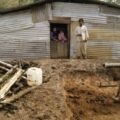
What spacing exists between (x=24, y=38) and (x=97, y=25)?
393cm

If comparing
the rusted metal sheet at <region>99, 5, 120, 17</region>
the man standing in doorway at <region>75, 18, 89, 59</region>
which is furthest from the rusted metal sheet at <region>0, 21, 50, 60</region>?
the rusted metal sheet at <region>99, 5, 120, 17</region>

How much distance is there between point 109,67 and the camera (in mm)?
15336

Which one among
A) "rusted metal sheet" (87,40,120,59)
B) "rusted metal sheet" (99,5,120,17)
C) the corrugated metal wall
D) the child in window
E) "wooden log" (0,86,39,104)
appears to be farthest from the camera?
"rusted metal sheet" (99,5,120,17)

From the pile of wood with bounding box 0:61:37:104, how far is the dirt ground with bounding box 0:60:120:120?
189 millimetres

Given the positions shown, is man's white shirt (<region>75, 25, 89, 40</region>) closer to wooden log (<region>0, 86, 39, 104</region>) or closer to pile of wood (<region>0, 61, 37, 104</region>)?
pile of wood (<region>0, 61, 37, 104</region>)

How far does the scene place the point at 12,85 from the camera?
11.6 meters

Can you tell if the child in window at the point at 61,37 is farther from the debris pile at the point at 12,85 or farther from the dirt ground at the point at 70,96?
the debris pile at the point at 12,85

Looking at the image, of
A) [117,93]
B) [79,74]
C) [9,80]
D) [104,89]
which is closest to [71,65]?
A: [79,74]

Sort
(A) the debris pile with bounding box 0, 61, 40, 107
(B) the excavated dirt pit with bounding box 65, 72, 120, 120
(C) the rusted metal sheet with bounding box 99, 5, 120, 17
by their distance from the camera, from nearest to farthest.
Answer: (A) the debris pile with bounding box 0, 61, 40, 107 < (B) the excavated dirt pit with bounding box 65, 72, 120, 120 < (C) the rusted metal sheet with bounding box 99, 5, 120, 17

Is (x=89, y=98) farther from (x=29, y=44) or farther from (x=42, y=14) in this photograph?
(x=42, y=14)

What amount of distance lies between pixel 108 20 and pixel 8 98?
1123 cm

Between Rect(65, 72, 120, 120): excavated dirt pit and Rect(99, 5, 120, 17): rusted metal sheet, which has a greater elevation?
Rect(99, 5, 120, 17): rusted metal sheet

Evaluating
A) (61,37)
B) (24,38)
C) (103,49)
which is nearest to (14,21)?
(24,38)

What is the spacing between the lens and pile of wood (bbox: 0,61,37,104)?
34.6 ft
